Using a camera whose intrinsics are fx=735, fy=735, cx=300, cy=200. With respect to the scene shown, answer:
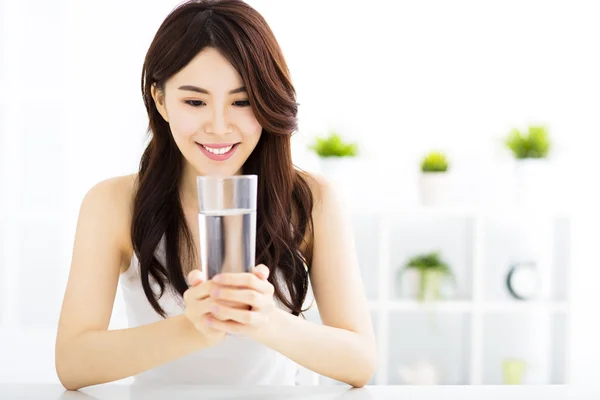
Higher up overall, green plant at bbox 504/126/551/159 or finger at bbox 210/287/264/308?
green plant at bbox 504/126/551/159

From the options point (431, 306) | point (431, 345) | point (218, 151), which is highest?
point (218, 151)

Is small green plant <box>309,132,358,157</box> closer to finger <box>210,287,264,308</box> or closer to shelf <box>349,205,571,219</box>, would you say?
shelf <box>349,205,571,219</box>

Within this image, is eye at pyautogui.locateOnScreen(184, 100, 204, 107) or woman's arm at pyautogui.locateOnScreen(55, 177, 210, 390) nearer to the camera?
woman's arm at pyautogui.locateOnScreen(55, 177, 210, 390)

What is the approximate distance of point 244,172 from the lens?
6.22 feet

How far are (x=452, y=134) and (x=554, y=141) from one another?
51 cm

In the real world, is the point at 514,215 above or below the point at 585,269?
above

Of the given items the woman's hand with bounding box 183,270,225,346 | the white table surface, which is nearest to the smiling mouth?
the woman's hand with bounding box 183,270,225,346

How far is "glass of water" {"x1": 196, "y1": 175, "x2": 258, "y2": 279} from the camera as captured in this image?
105 cm

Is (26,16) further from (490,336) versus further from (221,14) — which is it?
(490,336)

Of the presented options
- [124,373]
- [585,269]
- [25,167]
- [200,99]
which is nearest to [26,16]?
[25,167]

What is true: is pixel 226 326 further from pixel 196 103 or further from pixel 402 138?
pixel 402 138

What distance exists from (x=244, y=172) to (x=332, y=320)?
17.7 inches

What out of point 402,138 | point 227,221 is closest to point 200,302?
point 227,221

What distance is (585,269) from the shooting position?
3.85 metres
